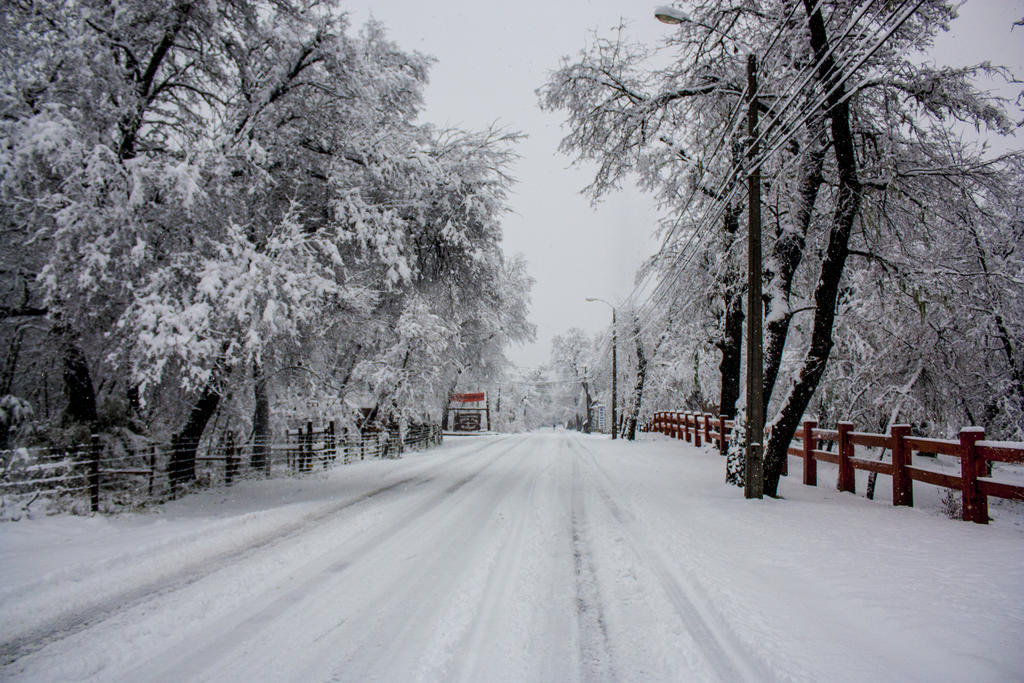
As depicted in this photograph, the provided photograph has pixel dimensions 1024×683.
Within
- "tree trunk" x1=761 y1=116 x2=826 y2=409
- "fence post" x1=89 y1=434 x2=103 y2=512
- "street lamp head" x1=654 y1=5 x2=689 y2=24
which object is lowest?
"fence post" x1=89 y1=434 x2=103 y2=512

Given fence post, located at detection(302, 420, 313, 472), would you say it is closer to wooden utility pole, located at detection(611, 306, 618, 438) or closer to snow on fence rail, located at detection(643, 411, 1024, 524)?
snow on fence rail, located at detection(643, 411, 1024, 524)

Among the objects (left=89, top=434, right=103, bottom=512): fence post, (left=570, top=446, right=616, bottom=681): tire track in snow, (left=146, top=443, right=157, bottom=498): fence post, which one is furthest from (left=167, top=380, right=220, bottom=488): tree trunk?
(left=570, top=446, right=616, bottom=681): tire track in snow

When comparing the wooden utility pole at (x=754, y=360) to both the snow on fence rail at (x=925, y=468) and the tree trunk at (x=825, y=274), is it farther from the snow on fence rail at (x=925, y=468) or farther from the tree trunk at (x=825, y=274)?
the snow on fence rail at (x=925, y=468)

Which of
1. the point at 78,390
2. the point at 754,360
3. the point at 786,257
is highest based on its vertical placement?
the point at 786,257

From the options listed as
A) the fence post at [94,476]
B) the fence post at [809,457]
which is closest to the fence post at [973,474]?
the fence post at [809,457]

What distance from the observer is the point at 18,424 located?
29.0 ft

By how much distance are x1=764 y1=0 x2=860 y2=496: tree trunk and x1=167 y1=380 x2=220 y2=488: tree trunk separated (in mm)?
9787

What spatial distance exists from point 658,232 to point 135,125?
12.8m

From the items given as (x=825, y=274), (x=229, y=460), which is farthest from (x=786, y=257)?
(x=229, y=460)

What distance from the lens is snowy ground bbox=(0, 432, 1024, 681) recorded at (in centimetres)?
303

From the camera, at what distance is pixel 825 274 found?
879 cm

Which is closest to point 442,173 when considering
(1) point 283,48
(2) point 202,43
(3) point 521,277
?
(1) point 283,48

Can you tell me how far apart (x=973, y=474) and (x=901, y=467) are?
1227 millimetres

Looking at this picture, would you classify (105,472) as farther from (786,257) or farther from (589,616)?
(786,257)
